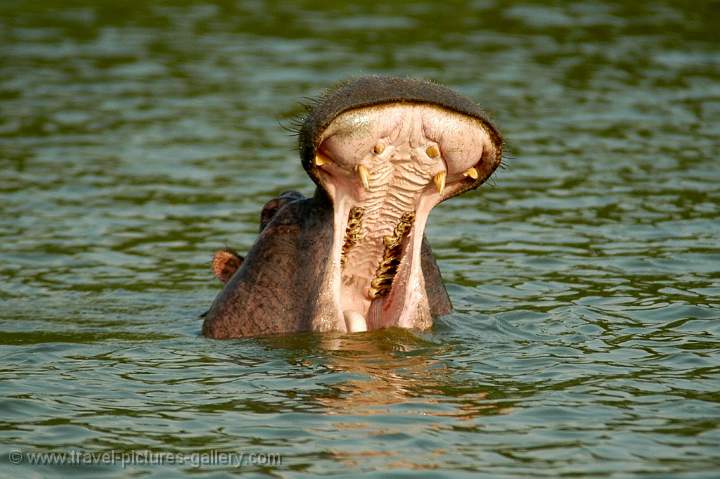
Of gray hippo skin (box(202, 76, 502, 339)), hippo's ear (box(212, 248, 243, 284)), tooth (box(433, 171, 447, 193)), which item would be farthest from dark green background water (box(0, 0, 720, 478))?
tooth (box(433, 171, 447, 193))

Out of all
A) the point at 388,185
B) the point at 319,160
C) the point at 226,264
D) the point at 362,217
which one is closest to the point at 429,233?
the point at 226,264

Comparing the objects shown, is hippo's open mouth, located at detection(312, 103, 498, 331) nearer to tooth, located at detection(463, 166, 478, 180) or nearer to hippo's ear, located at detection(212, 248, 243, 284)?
tooth, located at detection(463, 166, 478, 180)

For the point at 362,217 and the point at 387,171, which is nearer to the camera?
the point at 387,171

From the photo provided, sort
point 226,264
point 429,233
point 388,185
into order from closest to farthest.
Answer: point 388,185 < point 226,264 < point 429,233

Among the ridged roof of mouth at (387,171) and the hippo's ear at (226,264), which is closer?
the ridged roof of mouth at (387,171)

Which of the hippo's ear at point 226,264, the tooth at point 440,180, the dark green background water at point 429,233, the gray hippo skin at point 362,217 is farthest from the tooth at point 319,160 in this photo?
the hippo's ear at point 226,264

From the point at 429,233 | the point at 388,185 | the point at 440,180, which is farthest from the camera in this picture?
the point at 429,233

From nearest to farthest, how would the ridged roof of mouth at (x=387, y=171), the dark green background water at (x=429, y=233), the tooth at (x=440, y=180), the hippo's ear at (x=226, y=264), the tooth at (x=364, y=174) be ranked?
the dark green background water at (x=429, y=233) → the ridged roof of mouth at (x=387, y=171) → the tooth at (x=364, y=174) → the tooth at (x=440, y=180) → the hippo's ear at (x=226, y=264)

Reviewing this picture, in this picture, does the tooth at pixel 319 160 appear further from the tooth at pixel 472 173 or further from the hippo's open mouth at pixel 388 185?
the tooth at pixel 472 173

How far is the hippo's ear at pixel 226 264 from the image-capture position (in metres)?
8.30

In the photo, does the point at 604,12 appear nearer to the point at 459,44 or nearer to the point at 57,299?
the point at 459,44

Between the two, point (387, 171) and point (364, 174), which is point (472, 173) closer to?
point (387, 171)

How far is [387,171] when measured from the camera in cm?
696

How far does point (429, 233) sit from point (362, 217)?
15.0ft
